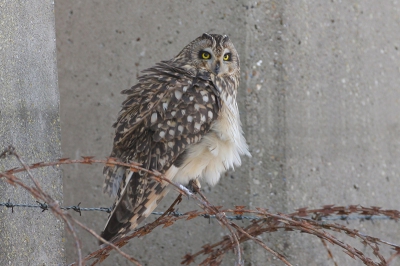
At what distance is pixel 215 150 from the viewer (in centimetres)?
256

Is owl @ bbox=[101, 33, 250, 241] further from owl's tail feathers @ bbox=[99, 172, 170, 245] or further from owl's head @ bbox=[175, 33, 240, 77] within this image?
owl's head @ bbox=[175, 33, 240, 77]

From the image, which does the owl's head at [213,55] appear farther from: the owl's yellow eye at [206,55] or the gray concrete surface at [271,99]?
the gray concrete surface at [271,99]

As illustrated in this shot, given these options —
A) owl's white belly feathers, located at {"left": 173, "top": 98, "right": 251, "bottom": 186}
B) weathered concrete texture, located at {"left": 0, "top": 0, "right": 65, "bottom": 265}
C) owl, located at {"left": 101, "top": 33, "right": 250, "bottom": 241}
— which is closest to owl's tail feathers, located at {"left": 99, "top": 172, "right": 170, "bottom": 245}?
owl, located at {"left": 101, "top": 33, "right": 250, "bottom": 241}

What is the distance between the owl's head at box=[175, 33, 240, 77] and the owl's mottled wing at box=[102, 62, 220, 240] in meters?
0.25

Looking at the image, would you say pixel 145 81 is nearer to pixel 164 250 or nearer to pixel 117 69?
pixel 117 69

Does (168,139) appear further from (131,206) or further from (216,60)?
(216,60)

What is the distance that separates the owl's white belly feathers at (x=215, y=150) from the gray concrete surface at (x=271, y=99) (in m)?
0.77

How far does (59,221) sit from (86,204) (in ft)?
3.52

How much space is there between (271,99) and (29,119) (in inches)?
63.1

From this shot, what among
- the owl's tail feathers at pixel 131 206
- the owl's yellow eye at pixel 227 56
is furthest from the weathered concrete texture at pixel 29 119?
the owl's yellow eye at pixel 227 56

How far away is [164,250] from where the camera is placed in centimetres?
353

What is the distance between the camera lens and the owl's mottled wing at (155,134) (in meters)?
2.43

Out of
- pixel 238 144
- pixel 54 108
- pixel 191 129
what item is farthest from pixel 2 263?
pixel 238 144

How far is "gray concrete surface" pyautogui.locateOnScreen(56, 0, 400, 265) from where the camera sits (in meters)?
3.41
